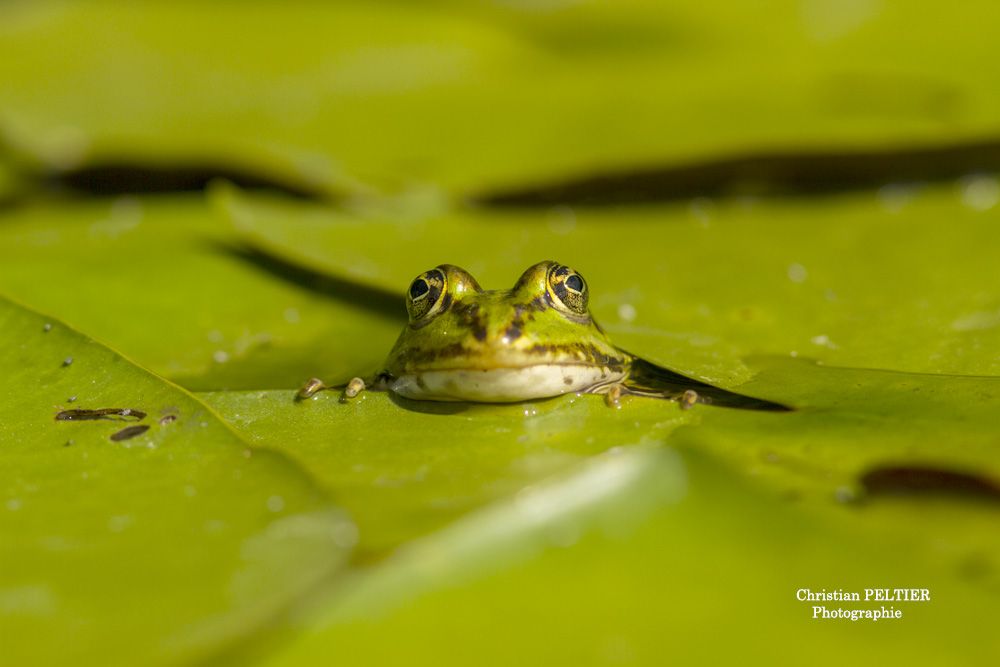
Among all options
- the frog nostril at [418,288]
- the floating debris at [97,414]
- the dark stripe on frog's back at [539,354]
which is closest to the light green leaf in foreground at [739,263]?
the dark stripe on frog's back at [539,354]

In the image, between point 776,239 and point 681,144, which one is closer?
point 776,239

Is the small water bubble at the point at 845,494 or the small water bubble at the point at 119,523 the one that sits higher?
the small water bubble at the point at 845,494

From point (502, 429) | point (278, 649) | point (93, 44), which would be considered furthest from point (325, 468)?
point (93, 44)

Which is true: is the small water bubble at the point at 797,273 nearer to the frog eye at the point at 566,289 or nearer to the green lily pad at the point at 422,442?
the frog eye at the point at 566,289

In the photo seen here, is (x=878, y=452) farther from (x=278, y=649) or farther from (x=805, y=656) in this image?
(x=278, y=649)

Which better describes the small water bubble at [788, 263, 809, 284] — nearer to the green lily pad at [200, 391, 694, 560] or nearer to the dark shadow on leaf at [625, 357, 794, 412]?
the dark shadow on leaf at [625, 357, 794, 412]

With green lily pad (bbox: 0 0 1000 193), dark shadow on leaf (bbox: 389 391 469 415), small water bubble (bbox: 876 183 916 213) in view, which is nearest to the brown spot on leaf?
dark shadow on leaf (bbox: 389 391 469 415)

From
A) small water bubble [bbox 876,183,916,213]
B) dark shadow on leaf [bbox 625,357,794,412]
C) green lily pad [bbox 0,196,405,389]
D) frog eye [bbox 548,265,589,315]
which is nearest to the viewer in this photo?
dark shadow on leaf [bbox 625,357,794,412]
